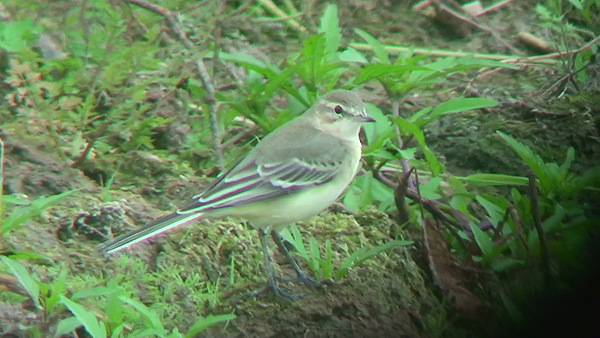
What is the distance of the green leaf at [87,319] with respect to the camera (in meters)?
3.69

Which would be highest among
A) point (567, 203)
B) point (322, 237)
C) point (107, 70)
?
point (107, 70)

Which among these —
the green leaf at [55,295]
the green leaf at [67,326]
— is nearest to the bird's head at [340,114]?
the green leaf at [55,295]

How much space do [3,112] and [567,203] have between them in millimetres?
3961

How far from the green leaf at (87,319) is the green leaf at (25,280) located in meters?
0.19

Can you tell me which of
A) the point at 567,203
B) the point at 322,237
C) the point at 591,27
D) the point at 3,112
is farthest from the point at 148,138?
the point at 591,27

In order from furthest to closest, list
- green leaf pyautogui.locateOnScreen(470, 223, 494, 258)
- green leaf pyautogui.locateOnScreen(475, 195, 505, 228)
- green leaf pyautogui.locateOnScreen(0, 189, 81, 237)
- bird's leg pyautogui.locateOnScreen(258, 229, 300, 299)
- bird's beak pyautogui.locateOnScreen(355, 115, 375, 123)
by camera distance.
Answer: bird's beak pyautogui.locateOnScreen(355, 115, 375, 123), green leaf pyautogui.locateOnScreen(475, 195, 505, 228), green leaf pyautogui.locateOnScreen(470, 223, 494, 258), bird's leg pyautogui.locateOnScreen(258, 229, 300, 299), green leaf pyautogui.locateOnScreen(0, 189, 81, 237)

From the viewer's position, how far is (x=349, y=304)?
4586 mm

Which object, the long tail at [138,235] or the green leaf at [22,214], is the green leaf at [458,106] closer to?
the long tail at [138,235]

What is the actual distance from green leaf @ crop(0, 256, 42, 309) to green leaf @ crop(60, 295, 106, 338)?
0.19 meters

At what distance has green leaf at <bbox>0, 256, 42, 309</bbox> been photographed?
391 centimetres

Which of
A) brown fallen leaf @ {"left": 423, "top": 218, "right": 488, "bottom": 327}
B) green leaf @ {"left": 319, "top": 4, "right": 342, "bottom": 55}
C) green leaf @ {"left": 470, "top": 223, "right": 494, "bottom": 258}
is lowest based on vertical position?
brown fallen leaf @ {"left": 423, "top": 218, "right": 488, "bottom": 327}

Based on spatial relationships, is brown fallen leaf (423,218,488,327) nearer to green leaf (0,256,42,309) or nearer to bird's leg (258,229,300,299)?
bird's leg (258,229,300,299)

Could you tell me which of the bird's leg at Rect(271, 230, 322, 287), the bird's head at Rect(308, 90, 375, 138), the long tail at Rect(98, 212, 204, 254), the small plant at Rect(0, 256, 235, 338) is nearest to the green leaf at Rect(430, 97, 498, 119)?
the bird's head at Rect(308, 90, 375, 138)

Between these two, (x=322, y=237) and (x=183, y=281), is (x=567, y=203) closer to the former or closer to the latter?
(x=322, y=237)
